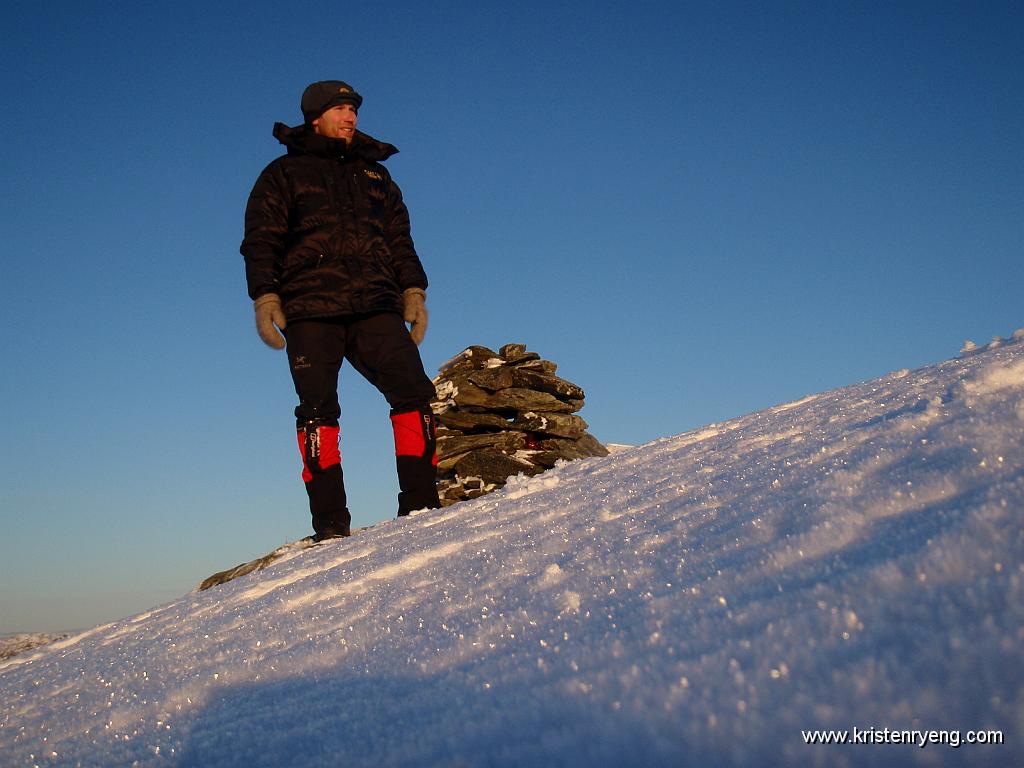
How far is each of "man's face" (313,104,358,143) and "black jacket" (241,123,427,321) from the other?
0.07m

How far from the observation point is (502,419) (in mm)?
10320

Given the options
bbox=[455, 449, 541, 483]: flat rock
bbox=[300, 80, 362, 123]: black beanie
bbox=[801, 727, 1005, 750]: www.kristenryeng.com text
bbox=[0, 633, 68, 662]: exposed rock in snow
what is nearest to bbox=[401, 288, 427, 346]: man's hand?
bbox=[300, 80, 362, 123]: black beanie

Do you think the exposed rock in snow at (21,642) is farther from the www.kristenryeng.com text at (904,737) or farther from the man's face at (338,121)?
the www.kristenryeng.com text at (904,737)

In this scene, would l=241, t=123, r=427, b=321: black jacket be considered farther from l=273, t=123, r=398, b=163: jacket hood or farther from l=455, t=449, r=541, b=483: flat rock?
l=455, t=449, r=541, b=483: flat rock

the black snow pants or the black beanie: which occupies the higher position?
the black beanie

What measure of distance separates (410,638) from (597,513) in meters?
0.73

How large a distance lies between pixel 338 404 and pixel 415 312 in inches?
34.4

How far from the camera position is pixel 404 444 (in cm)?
459

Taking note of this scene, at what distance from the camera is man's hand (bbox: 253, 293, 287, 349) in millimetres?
4449

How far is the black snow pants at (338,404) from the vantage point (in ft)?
14.5

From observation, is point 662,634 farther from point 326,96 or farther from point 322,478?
point 326,96

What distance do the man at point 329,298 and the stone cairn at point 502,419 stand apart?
5269 mm

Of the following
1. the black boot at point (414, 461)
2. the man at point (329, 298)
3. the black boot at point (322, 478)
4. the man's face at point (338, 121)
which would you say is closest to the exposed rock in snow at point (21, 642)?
the black boot at point (322, 478)

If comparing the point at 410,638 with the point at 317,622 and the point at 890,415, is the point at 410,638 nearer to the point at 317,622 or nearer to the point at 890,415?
the point at 317,622
